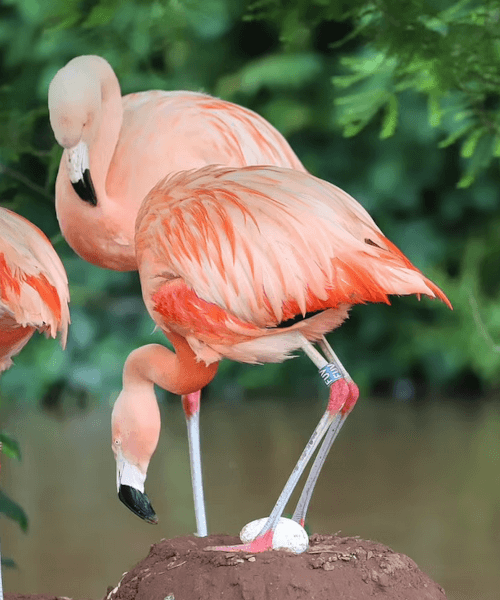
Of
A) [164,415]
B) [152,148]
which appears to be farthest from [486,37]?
[164,415]

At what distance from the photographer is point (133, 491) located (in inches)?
87.4

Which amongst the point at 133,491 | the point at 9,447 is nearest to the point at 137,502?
the point at 133,491

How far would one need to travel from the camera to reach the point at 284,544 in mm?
2123

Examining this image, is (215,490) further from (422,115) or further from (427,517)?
(422,115)

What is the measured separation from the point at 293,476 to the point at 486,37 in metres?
1.40

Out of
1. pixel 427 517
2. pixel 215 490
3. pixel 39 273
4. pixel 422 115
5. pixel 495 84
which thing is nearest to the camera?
pixel 39 273

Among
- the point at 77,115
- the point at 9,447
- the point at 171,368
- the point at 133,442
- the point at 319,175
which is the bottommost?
the point at 319,175

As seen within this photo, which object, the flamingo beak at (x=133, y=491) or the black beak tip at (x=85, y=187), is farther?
the black beak tip at (x=85, y=187)

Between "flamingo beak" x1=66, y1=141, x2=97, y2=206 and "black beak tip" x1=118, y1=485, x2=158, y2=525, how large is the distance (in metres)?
0.79

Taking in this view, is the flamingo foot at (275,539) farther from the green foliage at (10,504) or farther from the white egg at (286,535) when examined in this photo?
the green foliage at (10,504)

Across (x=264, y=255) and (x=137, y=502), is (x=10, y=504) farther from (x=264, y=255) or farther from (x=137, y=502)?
(x=264, y=255)

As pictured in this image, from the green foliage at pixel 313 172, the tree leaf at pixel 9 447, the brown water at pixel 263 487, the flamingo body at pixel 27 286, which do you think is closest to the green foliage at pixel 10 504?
the tree leaf at pixel 9 447

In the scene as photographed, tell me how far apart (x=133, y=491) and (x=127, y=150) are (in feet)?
3.31

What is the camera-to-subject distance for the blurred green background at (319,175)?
5.86 meters
